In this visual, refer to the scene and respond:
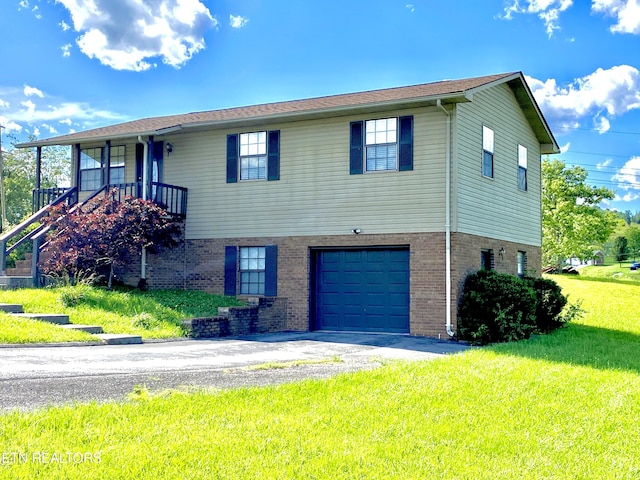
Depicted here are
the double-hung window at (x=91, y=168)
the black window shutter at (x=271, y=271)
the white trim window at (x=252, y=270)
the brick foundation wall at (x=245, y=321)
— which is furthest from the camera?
the double-hung window at (x=91, y=168)

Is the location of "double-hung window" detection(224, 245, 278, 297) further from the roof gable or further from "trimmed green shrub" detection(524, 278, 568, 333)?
"trimmed green shrub" detection(524, 278, 568, 333)

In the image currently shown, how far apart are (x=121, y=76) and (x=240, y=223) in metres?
12.8

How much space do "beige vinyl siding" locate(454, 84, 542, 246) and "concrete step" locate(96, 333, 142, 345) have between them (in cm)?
710

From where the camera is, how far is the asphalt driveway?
7047 millimetres

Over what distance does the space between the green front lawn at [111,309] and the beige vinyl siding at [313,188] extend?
2512 millimetres

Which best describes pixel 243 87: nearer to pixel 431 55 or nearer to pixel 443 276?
pixel 431 55

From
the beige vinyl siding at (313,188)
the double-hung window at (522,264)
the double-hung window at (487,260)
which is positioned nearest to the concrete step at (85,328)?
the beige vinyl siding at (313,188)

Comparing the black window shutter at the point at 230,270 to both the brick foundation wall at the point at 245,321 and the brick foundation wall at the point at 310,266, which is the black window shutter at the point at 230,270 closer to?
the brick foundation wall at the point at 310,266

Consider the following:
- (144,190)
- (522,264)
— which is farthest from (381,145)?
(522,264)

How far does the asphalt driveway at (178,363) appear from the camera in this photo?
705cm

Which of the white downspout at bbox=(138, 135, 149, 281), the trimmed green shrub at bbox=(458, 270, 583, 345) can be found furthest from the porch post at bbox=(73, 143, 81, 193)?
the trimmed green shrub at bbox=(458, 270, 583, 345)

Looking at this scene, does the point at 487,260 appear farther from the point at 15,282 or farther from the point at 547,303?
the point at 15,282

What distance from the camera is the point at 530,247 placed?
1953cm

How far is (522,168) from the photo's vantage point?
18.8 m
